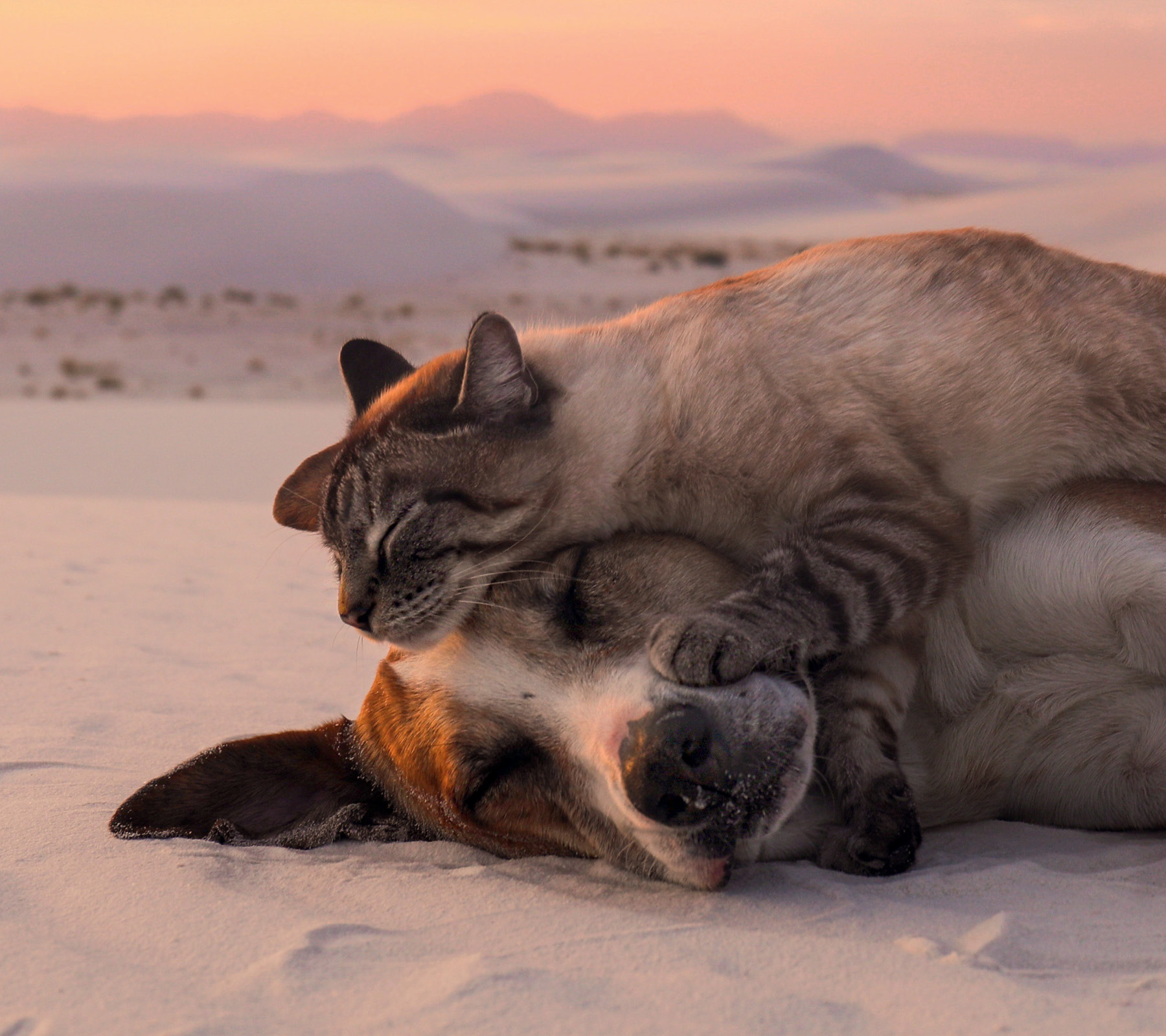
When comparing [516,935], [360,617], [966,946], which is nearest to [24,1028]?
[516,935]

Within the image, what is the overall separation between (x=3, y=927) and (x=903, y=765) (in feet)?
6.85

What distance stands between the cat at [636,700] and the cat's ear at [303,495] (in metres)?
0.78

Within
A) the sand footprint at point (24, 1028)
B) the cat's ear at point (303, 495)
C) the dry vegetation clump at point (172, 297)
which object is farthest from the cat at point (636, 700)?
the dry vegetation clump at point (172, 297)

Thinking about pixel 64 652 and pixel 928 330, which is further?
pixel 64 652

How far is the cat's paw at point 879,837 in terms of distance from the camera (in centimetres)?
283

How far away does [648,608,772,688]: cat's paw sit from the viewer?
2723 mm

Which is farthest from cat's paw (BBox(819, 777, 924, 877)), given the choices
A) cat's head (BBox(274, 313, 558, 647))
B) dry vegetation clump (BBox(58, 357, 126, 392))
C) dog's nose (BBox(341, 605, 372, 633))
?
dry vegetation clump (BBox(58, 357, 126, 392))

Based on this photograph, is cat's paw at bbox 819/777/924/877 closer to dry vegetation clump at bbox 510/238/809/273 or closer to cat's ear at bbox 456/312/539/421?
cat's ear at bbox 456/312/539/421

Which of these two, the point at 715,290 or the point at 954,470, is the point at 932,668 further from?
the point at 715,290

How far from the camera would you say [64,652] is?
523cm

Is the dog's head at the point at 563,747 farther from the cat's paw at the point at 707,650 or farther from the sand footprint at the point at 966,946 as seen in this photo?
the sand footprint at the point at 966,946

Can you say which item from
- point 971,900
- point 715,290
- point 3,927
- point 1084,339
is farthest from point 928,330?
point 3,927

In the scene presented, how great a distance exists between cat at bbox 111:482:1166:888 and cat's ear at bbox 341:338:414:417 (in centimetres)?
110

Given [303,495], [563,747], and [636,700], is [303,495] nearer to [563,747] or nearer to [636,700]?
[563,747]
